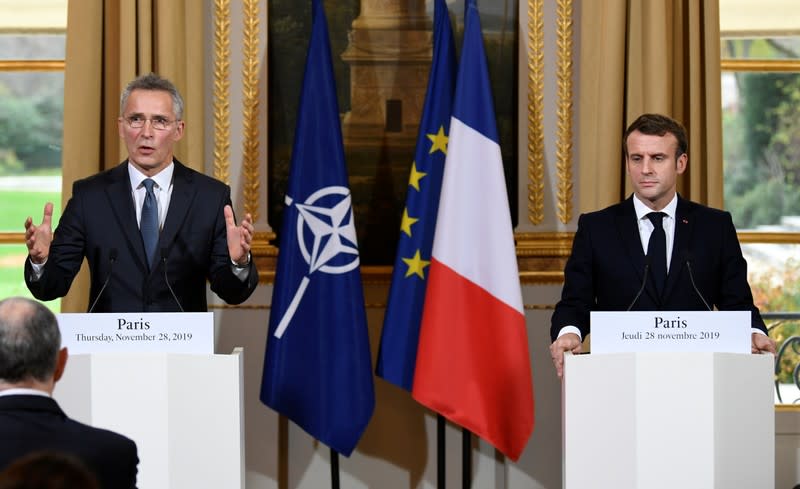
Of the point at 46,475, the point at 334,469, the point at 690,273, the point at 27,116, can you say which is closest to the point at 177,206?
the point at 334,469

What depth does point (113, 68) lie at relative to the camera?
185 inches

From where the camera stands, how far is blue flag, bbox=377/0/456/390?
4.46m

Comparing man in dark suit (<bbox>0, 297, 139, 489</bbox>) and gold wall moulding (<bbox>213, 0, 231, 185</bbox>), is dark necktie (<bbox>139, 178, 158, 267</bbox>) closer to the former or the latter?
gold wall moulding (<bbox>213, 0, 231, 185</bbox>)

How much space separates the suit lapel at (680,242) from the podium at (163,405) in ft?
4.60

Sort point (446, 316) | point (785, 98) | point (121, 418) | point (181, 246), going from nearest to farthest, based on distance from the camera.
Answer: point (121, 418)
point (181, 246)
point (446, 316)
point (785, 98)

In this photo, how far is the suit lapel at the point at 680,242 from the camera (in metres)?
3.64

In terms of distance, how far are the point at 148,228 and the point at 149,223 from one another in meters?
0.02

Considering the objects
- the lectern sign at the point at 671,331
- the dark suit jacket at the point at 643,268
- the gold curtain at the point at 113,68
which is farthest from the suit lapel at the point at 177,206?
the lectern sign at the point at 671,331

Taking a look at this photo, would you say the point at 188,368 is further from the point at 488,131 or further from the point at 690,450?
the point at 488,131

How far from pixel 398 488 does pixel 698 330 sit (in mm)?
2064

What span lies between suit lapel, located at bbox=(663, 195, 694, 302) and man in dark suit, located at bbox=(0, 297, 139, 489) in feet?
6.78

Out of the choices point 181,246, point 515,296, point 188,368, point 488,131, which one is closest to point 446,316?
point 515,296

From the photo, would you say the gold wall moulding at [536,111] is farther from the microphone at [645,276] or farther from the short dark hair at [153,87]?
the short dark hair at [153,87]

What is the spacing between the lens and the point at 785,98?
5.06m
